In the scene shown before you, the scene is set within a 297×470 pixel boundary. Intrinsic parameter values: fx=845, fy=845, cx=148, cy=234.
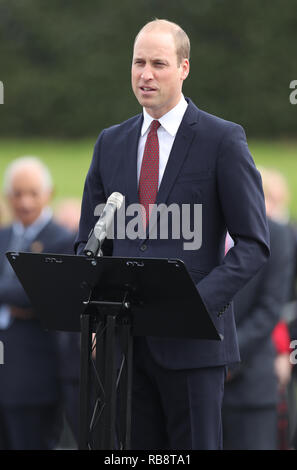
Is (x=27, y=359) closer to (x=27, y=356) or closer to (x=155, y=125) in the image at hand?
(x=27, y=356)

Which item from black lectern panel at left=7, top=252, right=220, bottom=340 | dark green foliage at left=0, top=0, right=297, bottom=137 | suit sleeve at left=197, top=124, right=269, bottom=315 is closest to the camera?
black lectern panel at left=7, top=252, right=220, bottom=340

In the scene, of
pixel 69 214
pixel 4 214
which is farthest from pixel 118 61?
pixel 4 214

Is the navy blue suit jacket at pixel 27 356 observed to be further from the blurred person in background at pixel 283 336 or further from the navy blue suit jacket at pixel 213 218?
the navy blue suit jacket at pixel 213 218

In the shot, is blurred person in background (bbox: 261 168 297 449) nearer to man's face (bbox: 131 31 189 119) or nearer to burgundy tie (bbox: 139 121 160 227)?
burgundy tie (bbox: 139 121 160 227)

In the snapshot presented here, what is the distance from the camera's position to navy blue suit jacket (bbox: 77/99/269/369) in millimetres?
2512

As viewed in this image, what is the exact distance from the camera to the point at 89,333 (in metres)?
2.35

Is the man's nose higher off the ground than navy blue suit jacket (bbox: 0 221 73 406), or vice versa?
the man's nose

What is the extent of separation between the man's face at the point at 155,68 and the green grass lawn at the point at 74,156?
43.4 feet

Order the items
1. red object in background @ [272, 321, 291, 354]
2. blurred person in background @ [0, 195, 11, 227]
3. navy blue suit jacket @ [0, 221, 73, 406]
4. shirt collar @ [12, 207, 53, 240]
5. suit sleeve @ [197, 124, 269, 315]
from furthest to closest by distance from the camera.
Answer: blurred person in background @ [0, 195, 11, 227], red object in background @ [272, 321, 291, 354], shirt collar @ [12, 207, 53, 240], navy blue suit jacket @ [0, 221, 73, 406], suit sleeve @ [197, 124, 269, 315]

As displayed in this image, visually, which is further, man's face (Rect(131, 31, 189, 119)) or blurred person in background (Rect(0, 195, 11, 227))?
blurred person in background (Rect(0, 195, 11, 227))

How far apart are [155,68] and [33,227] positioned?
6.87 feet

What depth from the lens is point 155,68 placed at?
2.53m

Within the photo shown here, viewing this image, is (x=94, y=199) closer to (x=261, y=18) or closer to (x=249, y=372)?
(x=249, y=372)

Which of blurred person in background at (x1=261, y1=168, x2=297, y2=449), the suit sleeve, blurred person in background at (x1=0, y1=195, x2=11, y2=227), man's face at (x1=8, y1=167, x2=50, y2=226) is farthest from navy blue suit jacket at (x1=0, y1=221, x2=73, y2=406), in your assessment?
the suit sleeve
